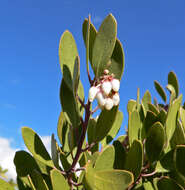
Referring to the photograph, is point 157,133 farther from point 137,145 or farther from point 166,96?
point 166,96

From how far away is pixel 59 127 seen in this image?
1.58m

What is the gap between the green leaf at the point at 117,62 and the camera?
4.50 ft

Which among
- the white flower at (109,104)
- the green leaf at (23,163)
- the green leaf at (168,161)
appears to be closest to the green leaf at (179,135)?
the green leaf at (168,161)

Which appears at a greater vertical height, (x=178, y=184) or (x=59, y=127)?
(x=59, y=127)

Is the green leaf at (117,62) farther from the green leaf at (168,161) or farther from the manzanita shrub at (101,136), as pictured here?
the green leaf at (168,161)

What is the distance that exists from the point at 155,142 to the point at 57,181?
529 millimetres

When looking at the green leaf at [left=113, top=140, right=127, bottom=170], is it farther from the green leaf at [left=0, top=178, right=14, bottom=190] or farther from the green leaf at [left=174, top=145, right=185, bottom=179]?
the green leaf at [left=0, top=178, right=14, bottom=190]

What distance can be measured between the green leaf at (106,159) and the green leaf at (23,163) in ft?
1.25

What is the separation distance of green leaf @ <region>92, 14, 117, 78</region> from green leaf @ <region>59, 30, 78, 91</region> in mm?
115

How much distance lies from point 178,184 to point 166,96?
110 cm

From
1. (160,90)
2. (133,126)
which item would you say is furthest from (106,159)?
(160,90)

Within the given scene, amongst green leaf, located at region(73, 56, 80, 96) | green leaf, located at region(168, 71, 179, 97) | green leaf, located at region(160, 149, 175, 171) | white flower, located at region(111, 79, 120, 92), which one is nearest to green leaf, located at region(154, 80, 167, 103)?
green leaf, located at region(168, 71, 179, 97)

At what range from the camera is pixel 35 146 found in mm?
1425

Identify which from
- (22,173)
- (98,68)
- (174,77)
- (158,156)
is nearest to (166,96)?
(174,77)
